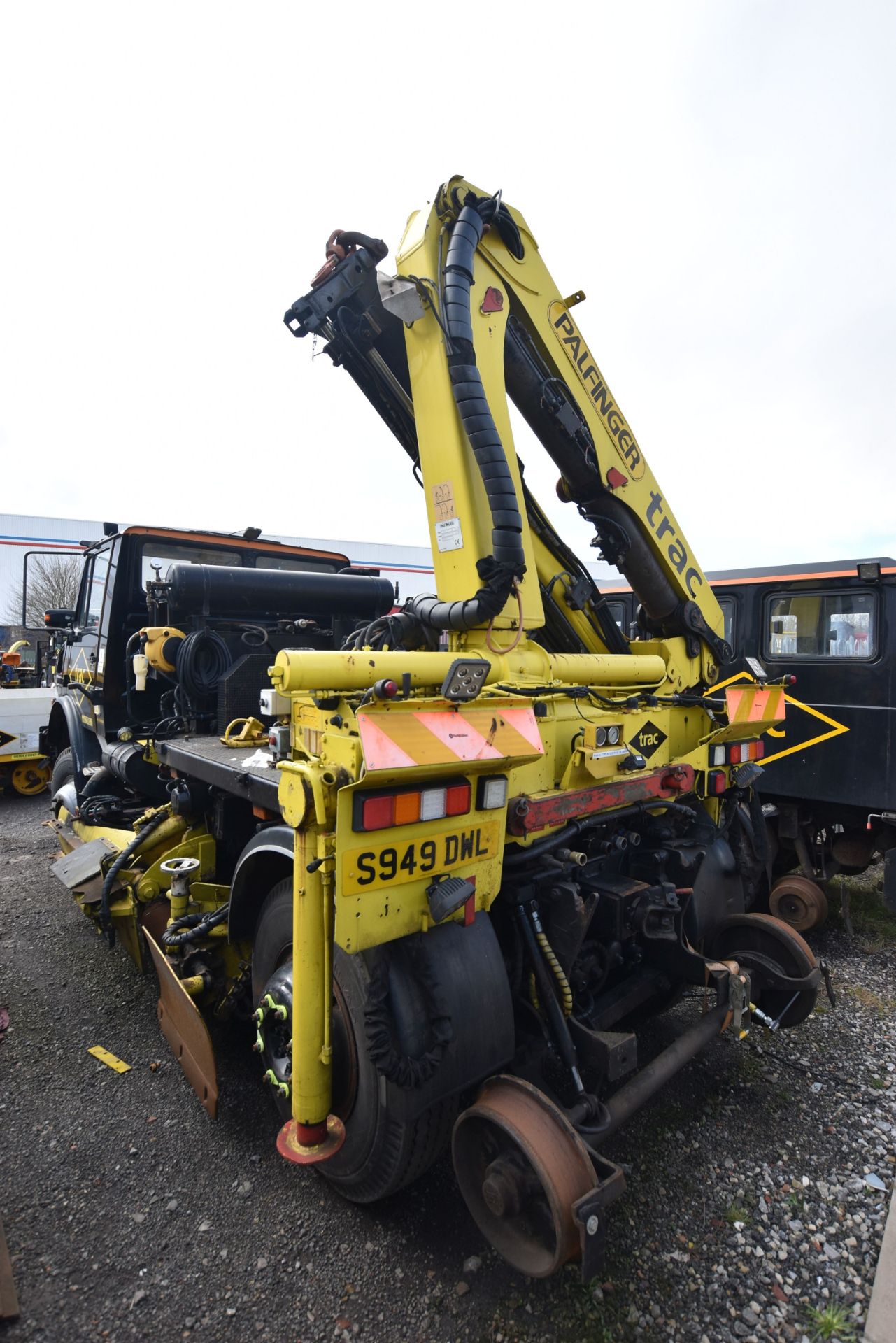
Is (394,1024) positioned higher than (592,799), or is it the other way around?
(592,799)

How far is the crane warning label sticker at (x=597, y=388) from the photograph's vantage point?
3022 mm

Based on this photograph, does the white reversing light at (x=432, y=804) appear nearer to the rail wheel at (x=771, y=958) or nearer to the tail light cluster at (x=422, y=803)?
the tail light cluster at (x=422, y=803)

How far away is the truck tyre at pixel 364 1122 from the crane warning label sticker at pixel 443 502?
1612mm

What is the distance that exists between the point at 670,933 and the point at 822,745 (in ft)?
10.2

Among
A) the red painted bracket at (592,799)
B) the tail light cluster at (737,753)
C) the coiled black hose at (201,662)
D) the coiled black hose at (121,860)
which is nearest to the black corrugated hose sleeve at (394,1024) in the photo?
the red painted bracket at (592,799)

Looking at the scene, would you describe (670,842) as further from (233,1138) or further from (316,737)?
(233,1138)

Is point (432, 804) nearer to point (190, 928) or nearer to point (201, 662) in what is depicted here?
point (190, 928)

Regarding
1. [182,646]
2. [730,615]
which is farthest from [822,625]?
[182,646]

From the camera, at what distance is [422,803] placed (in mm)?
1859

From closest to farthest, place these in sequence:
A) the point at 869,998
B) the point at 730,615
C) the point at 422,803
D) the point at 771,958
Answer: the point at 422,803 < the point at 771,958 < the point at 869,998 < the point at 730,615

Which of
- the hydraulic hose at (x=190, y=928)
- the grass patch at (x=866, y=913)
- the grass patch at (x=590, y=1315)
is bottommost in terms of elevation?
the grass patch at (x=866, y=913)

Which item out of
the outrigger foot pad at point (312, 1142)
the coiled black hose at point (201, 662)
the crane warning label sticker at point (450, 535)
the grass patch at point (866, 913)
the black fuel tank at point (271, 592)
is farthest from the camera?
the grass patch at point (866, 913)

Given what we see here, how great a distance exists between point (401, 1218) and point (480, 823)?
1370mm

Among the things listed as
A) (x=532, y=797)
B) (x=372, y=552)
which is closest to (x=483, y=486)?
(x=532, y=797)
